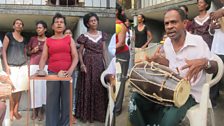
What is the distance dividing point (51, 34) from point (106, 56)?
8.0 inches

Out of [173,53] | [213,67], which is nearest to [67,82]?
[173,53]

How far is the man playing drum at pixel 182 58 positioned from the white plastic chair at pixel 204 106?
0.04 ft

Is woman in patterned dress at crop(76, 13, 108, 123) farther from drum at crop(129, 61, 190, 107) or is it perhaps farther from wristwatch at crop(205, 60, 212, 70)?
wristwatch at crop(205, 60, 212, 70)

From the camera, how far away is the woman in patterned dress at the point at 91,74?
1.02 meters

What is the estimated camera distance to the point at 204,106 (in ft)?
3.02

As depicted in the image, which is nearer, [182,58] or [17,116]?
[182,58]

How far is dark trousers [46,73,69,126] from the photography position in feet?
3.52

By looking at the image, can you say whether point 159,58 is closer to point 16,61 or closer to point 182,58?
point 182,58

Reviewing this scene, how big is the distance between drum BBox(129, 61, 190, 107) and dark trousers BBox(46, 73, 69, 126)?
0.24 metres

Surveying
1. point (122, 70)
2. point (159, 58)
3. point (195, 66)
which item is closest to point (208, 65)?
point (195, 66)

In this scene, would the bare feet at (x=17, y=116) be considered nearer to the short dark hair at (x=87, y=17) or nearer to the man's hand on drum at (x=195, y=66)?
the short dark hair at (x=87, y=17)

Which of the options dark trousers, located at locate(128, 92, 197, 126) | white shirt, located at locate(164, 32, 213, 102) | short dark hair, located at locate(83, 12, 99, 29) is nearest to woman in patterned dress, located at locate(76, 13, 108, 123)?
short dark hair, located at locate(83, 12, 99, 29)

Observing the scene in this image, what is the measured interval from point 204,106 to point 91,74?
36cm

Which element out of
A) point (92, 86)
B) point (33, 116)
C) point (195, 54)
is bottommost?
point (33, 116)
